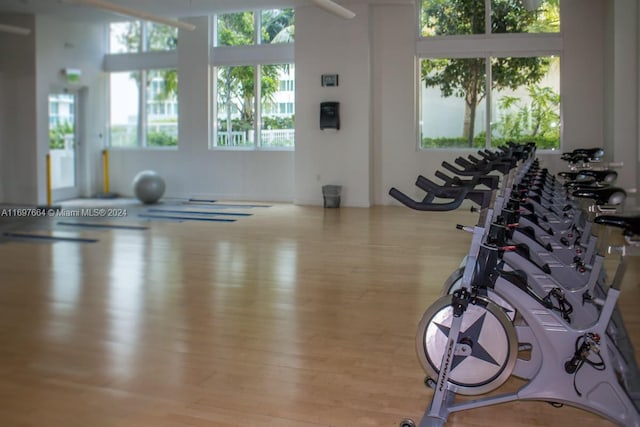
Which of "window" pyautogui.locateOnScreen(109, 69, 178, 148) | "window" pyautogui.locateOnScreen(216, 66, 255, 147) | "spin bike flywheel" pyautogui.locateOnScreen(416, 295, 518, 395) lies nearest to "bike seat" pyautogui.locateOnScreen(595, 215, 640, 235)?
"spin bike flywheel" pyautogui.locateOnScreen(416, 295, 518, 395)

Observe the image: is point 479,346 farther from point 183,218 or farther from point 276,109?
point 276,109

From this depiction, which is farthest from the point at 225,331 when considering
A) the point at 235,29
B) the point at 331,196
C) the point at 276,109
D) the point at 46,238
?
the point at 235,29

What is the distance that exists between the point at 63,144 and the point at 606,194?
1156cm

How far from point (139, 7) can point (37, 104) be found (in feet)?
8.34

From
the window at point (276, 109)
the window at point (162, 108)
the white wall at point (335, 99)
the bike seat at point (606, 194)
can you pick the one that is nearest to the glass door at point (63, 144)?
the window at point (162, 108)

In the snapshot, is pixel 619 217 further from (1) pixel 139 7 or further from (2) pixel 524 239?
(1) pixel 139 7

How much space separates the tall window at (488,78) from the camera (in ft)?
36.6

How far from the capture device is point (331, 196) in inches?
453

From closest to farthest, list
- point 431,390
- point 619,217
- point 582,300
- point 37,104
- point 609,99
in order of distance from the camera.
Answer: point 619,217 → point 431,390 → point 582,300 → point 609,99 → point 37,104

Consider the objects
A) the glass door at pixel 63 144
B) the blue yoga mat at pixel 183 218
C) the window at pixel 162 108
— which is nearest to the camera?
the blue yoga mat at pixel 183 218

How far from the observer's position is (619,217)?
2600mm

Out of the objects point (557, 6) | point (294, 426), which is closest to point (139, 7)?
point (557, 6)

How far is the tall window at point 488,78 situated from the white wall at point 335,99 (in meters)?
1.09

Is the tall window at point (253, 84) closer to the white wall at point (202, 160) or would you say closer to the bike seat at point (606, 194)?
the white wall at point (202, 160)
